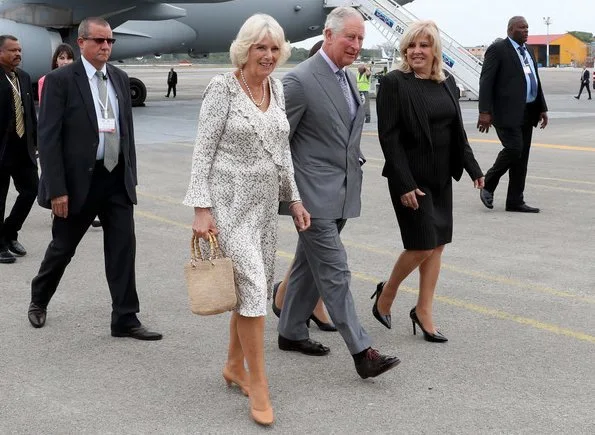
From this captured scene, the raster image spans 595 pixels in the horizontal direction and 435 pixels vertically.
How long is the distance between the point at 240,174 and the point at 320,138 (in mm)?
718

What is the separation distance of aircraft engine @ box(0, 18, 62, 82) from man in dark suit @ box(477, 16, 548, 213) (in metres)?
13.1

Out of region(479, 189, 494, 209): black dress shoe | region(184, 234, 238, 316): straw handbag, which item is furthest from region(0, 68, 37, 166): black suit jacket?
region(479, 189, 494, 209): black dress shoe

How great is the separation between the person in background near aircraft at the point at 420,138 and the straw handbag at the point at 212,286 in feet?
4.85

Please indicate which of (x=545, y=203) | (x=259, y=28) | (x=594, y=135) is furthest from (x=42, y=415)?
(x=594, y=135)

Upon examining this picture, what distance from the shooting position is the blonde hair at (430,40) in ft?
17.0

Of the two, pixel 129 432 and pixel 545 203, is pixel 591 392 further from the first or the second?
pixel 545 203

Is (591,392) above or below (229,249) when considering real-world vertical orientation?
below

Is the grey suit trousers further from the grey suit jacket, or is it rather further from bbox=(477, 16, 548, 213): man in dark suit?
bbox=(477, 16, 548, 213): man in dark suit

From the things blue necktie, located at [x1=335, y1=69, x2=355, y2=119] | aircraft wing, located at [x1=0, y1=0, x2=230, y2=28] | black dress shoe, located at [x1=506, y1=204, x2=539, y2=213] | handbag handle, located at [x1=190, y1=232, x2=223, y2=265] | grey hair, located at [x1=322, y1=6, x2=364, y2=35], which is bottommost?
black dress shoe, located at [x1=506, y1=204, x2=539, y2=213]

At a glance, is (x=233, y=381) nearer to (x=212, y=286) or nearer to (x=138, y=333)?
(x=212, y=286)

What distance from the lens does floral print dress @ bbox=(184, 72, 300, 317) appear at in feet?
13.8

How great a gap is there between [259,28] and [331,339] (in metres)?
2.15

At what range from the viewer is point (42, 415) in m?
4.36

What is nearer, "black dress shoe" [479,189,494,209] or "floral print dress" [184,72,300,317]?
"floral print dress" [184,72,300,317]
